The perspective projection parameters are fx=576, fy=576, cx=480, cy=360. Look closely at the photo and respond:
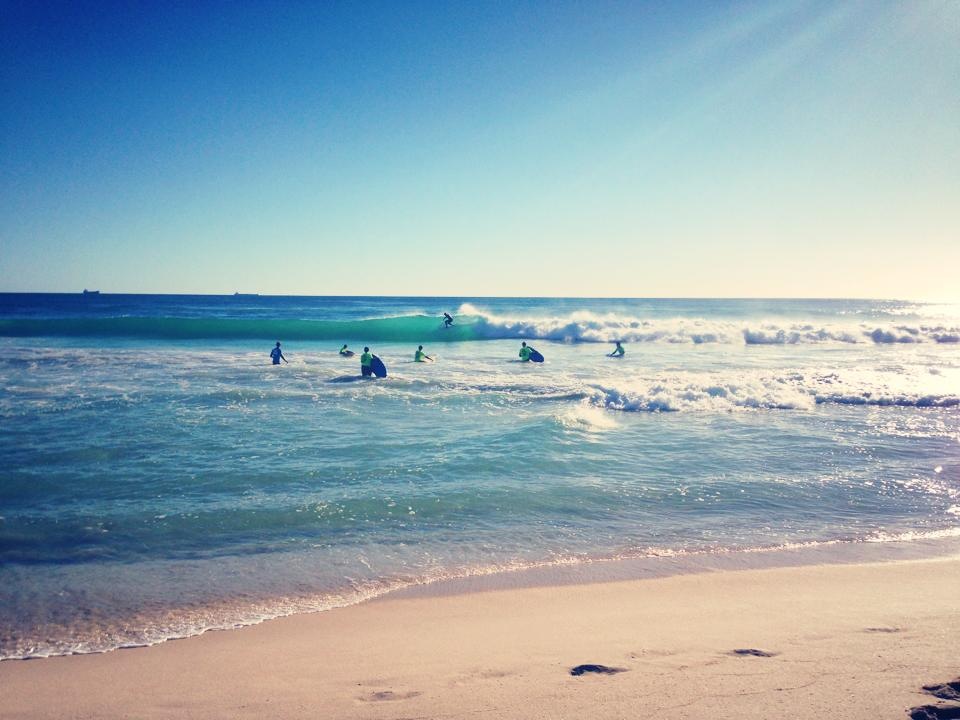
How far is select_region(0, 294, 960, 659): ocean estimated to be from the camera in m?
5.26

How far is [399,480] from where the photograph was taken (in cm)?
808

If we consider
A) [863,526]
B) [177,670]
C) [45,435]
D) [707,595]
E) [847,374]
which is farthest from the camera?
[847,374]

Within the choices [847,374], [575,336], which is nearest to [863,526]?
[847,374]

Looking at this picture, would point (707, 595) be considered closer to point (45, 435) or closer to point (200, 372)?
point (45, 435)

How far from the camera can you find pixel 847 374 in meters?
18.8

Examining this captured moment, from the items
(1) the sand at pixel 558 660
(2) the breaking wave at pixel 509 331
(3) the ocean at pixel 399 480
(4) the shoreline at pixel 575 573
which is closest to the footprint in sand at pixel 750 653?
(1) the sand at pixel 558 660

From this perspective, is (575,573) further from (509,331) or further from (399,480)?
(509,331)

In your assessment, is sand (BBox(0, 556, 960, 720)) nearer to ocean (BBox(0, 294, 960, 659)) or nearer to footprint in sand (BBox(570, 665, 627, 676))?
footprint in sand (BBox(570, 665, 627, 676))

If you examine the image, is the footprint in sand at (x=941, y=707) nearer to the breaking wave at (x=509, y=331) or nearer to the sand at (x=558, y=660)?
the sand at (x=558, y=660)

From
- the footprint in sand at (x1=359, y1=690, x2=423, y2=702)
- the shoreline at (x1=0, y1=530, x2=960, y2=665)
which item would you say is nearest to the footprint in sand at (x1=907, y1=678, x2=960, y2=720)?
the shoreline at (x1=0, y1=530, x2=960, y2=665)

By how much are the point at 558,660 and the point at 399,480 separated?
15.3 ft

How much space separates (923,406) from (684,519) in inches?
429

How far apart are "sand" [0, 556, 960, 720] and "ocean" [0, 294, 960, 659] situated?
51cm

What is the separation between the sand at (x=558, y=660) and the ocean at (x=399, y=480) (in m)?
0.51
